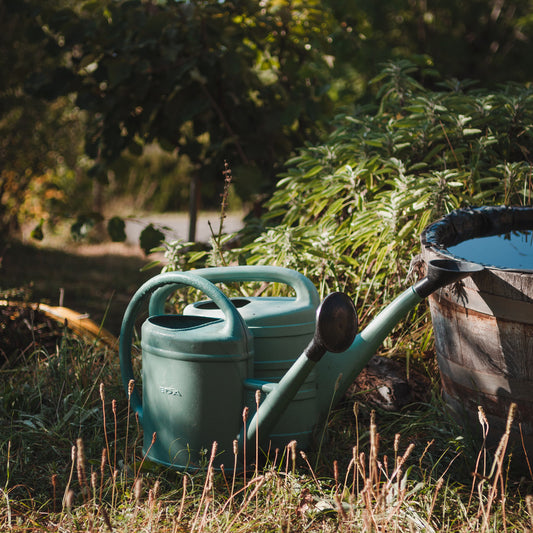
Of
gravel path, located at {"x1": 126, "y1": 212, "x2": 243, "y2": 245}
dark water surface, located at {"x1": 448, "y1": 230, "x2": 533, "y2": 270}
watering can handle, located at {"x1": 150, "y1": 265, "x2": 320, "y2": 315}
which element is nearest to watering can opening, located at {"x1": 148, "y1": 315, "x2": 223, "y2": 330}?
watering can handle, located at {"x1": 150, "y1": 265, "x2": 320, "y2": 315}

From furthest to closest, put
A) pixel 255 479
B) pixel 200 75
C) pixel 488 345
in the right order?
pixel 200 75
pixel 488 345
pixel 255 479

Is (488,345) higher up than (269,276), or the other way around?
(269,276)

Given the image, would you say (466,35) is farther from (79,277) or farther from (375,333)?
(375,333)

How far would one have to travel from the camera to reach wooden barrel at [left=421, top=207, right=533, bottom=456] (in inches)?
60.5

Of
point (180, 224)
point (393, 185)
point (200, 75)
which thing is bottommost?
point (180, 224)

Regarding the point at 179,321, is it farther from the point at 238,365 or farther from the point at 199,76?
the point at 199,76

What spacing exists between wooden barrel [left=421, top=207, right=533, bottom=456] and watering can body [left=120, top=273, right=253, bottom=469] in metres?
0.58

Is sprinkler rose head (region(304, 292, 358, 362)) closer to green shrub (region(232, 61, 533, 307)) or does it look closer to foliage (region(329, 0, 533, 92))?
green shrub (region(232, 61, 533, 307))

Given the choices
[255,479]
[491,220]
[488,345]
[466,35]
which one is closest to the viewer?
[255,479]

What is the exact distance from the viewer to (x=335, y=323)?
1453 millimetres

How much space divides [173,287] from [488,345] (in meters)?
0.95

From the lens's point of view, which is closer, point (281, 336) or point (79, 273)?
point (281, 336)

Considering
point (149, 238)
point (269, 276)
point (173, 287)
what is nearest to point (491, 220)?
point (269, 276)

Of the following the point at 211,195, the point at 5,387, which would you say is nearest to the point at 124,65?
the point at 211,195
